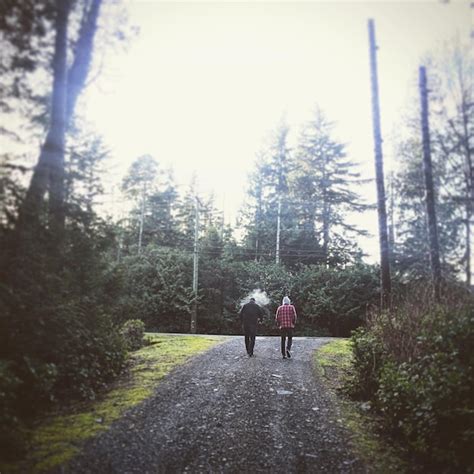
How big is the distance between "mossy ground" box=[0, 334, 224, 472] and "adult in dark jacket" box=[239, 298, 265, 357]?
281 cm

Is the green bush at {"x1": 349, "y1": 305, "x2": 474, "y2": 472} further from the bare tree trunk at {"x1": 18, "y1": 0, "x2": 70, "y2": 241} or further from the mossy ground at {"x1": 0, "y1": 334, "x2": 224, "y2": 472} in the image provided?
the bare tree trunk at {"x1": 18, "y1": 0, "x2": 70, "y2": 241}

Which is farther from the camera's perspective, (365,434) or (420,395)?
(365,434)

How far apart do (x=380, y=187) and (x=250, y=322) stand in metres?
6.49

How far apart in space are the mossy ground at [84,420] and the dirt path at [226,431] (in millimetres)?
208

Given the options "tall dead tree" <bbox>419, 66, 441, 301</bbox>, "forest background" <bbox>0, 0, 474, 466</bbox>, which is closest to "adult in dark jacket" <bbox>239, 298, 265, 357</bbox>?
"forest background" <bbox>0, 0, 474, 466</bbox>

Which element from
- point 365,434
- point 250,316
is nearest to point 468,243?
point 250,316

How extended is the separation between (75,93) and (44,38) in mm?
1122

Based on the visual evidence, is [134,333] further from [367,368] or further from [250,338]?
[367,368]

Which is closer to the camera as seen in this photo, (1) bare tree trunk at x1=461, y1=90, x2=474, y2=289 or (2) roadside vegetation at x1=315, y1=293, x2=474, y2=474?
(2) roadside vegetation at x1=315, y1=293, x2=474, y2=474

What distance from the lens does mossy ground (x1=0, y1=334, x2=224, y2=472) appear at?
4422 mm

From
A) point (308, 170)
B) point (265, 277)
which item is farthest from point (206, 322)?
point (308, 170)

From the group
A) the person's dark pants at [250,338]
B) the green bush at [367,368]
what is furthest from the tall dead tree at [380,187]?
the person's dark pants at [250,338]

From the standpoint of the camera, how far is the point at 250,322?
1186 cm

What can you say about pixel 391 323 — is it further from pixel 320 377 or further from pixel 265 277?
pixel 265 277
